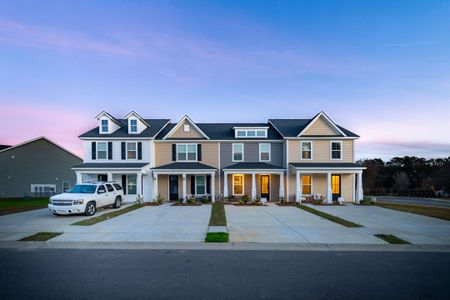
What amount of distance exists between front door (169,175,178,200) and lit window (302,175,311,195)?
1209cm

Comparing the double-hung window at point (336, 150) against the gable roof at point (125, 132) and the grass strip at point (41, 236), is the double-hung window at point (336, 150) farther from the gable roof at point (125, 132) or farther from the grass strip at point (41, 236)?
the grass strip at point (41, 236)

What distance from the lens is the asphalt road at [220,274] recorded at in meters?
4.72

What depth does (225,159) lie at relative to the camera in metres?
22.7

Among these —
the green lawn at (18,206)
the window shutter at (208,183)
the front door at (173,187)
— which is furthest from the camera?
the front door at (173,187)

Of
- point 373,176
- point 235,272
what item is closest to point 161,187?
point 235,272

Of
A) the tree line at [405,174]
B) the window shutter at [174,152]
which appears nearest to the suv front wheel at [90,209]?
the window shutter at [174,152]

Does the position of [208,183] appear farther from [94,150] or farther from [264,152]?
[94,150]

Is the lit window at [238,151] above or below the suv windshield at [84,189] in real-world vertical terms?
above

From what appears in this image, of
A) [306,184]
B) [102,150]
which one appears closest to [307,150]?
[306,184]

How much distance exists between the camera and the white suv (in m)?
13.2

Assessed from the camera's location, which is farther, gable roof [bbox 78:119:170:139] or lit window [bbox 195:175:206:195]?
lit window [bbox 195:175:206:195]

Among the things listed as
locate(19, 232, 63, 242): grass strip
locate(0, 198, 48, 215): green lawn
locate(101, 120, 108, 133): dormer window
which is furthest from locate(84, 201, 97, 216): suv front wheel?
locate(101, 120, 108, 133): dormer window

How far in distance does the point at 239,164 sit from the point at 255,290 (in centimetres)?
1739

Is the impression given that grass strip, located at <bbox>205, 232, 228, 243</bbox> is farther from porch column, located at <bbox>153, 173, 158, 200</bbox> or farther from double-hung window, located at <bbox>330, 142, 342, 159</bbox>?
double-hung window, located at <bbox>330, 142, 342, 159</bbox>
